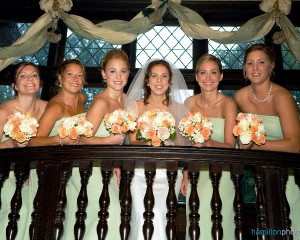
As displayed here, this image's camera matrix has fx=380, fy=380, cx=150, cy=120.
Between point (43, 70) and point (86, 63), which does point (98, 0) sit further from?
point (43, 70)

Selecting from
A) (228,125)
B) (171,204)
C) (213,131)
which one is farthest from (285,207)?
(213,131)

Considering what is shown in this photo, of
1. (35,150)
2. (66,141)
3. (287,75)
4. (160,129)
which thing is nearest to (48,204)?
(35,150)

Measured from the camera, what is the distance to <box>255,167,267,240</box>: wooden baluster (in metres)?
2.68

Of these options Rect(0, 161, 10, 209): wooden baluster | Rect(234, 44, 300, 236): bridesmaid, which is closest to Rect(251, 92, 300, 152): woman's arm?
Rect(234, 44, 300, 236): bridesmaid

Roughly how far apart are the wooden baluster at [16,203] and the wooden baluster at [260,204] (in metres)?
1.79

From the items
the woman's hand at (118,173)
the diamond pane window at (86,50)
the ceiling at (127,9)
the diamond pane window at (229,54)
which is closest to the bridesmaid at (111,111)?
the woman's hand at (118,173)

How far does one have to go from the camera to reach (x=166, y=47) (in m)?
6.43

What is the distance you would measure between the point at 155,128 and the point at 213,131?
85 centimetres

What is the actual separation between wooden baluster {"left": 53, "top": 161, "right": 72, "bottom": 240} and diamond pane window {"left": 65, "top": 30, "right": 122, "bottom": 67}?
143 inches

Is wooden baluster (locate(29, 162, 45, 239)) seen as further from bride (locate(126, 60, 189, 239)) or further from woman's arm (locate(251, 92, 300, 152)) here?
woman's arm (locate(251, 92, 300, 152))

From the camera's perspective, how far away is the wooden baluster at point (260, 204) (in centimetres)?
268

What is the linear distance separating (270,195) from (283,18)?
311 cm

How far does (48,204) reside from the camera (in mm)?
2850

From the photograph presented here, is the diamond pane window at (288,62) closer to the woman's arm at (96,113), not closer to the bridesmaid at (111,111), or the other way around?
the bridesmaid at (111,111)
